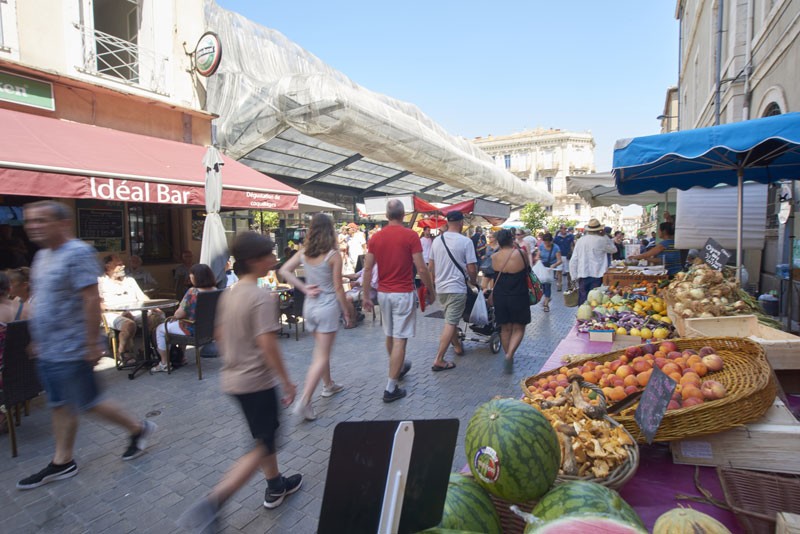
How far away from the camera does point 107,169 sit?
6.11 meters

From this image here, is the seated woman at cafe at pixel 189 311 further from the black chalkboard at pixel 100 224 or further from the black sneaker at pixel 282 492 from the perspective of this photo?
the black chalkboard at pixel 100 224

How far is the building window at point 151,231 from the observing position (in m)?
9.21

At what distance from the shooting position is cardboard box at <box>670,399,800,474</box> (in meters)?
2.14

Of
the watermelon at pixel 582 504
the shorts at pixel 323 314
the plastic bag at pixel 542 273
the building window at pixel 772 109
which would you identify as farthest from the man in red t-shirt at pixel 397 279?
the building window at pixel 772 109

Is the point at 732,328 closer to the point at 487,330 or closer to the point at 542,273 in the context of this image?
the point at 487,330

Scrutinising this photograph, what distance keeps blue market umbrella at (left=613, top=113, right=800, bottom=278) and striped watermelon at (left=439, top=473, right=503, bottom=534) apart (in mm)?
3380

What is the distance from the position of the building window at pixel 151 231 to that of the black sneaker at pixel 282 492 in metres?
7.92

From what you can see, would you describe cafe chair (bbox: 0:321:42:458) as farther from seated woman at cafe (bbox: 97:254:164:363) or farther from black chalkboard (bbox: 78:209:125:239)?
black chalkboard (bbox: 78:209:125:239)

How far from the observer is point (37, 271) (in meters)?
3.15

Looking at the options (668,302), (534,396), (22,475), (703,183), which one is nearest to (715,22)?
(703,183)

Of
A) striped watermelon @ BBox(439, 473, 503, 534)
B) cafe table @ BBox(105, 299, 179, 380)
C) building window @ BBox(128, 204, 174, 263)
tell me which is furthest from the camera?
building window @ BBox(128, 204, 174, 263)

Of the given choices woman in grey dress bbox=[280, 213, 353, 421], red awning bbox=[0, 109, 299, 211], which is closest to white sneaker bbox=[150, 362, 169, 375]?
red awning bbox=[0, 109, 299, 211]

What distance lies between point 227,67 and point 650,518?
484 inches

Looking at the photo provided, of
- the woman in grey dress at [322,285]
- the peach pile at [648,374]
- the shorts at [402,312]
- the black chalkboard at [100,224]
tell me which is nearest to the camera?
the peach pile at [648,374]
